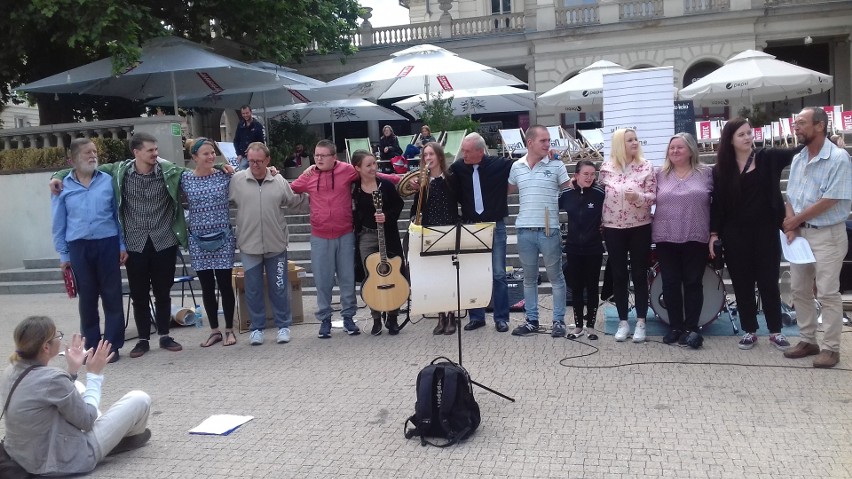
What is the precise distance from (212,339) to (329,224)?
1.70 metres

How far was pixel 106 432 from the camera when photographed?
4758 millimetres

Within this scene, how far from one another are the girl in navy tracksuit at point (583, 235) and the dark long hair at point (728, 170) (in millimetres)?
1075

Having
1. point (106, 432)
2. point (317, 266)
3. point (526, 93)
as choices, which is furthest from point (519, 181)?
point (526, 93)

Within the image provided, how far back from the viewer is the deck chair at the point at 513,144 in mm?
19375

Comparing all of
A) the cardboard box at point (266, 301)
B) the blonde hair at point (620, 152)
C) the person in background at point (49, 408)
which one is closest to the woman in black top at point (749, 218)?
the blonde hair at point (620, 152)

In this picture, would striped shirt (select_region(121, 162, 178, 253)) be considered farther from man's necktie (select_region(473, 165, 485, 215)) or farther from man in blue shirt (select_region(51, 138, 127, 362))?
man's necktie (select_region(473, 165, 485, 215))

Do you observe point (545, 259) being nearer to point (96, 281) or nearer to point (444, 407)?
point (444, 407)

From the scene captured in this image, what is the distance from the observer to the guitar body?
8.00 meters

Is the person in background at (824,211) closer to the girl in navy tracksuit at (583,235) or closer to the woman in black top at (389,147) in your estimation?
the girl in navy tracksuit at (583,235)

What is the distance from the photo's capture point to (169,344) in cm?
800

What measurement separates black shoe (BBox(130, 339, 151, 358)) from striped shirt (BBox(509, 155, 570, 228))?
3.93m

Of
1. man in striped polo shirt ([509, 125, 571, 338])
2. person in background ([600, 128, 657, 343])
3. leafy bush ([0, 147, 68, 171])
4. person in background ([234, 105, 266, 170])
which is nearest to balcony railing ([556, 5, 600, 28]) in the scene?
person in background ([234, 105, 266, 170])

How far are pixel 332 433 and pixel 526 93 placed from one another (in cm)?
1506

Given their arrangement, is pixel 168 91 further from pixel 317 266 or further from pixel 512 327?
pixel 512 327
